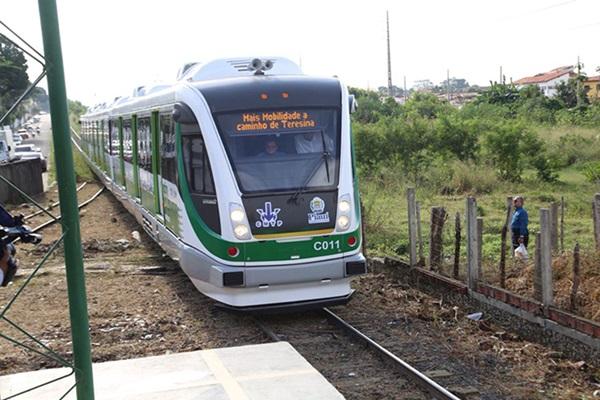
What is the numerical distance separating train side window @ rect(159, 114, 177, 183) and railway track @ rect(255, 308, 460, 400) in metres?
2.40

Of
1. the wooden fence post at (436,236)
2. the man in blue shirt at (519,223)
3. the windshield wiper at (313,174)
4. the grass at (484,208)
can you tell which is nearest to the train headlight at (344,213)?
the windshield wiper at (313,174)

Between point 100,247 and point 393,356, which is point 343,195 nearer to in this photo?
point 393,356

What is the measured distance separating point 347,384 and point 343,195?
271 cm

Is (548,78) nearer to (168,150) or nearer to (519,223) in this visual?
(519,223)

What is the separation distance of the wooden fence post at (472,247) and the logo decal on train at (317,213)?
2102mm

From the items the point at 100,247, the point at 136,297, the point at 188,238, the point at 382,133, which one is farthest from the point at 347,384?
the point at 382,133

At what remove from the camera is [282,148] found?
9.01 metres

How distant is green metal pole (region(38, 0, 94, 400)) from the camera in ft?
9.25

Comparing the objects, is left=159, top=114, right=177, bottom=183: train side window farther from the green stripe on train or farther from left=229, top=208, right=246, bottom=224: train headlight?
left=229, top=208, right=246, bottom=224: train headlight

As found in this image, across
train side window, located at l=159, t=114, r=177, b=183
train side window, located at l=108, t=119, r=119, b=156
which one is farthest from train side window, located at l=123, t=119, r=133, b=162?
train side window, located at l=159, t=114, r=177, b=183

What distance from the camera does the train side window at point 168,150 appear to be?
9.95 m

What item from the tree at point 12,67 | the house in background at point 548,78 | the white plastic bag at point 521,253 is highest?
the house in background at point 548,78

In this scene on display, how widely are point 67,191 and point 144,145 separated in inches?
400

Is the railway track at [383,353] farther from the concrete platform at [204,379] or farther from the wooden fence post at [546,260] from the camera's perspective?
the concrete platform at [204,379]
